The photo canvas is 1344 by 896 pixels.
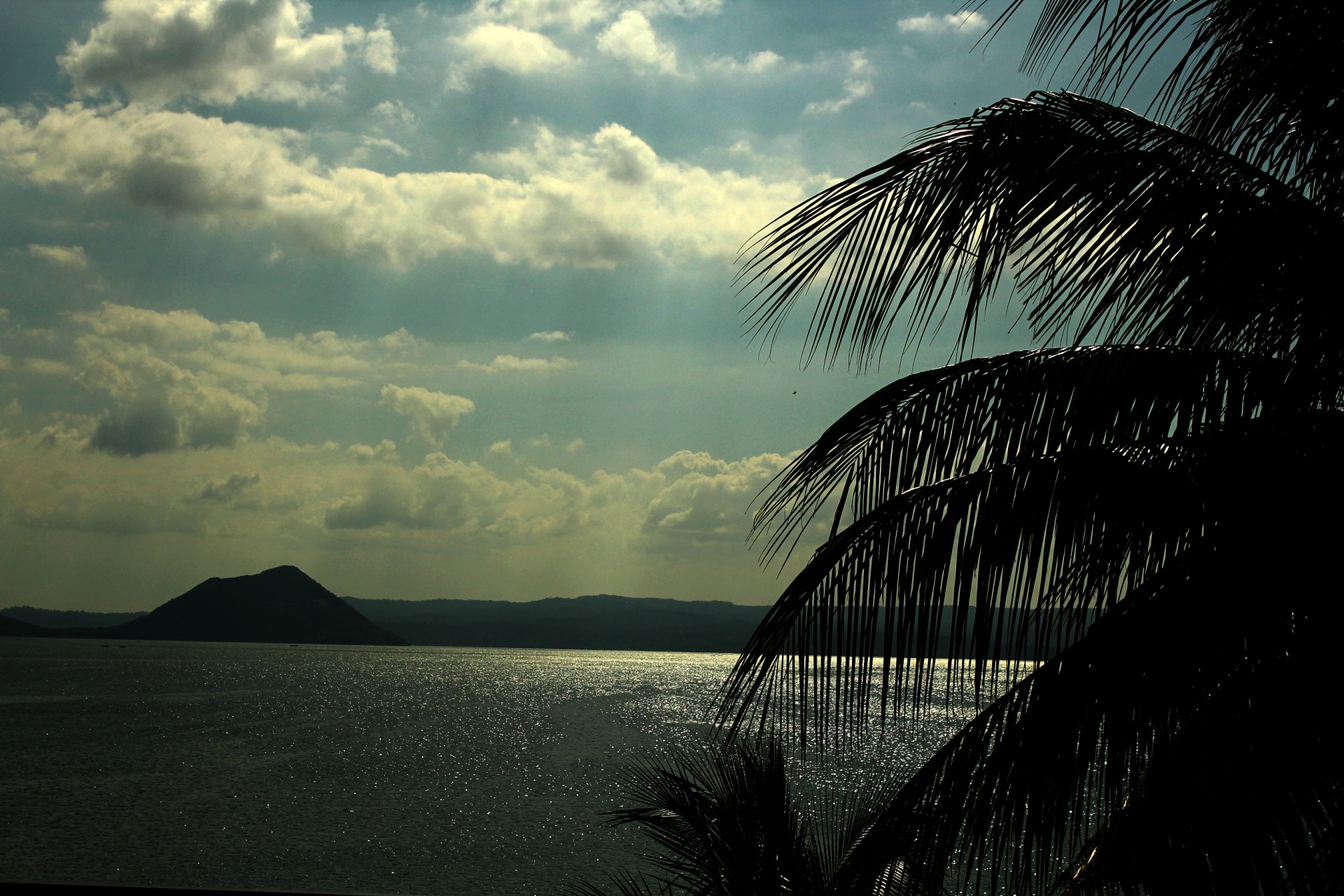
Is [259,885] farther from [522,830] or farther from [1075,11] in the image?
[1075,11]

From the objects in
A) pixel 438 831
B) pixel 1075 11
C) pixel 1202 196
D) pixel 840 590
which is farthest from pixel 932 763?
pixel 438 831

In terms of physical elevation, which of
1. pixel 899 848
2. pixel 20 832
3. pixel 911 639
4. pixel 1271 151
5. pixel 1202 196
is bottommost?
pixel 20 832

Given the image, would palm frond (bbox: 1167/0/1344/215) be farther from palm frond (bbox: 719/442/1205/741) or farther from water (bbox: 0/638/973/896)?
water (bbox: 0/638/973/896)

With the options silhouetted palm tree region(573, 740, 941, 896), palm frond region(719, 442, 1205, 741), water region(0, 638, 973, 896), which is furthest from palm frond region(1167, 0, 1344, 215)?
water region(0, 638, 973, 896)

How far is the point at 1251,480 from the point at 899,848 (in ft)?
4.79

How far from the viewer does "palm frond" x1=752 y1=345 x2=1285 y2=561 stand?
3094 millimetres

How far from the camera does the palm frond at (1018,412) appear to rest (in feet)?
10.2

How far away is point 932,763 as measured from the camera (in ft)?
10.3

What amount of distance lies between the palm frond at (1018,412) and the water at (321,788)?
23.3 ft

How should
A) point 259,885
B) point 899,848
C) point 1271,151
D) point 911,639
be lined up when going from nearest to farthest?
1. point 899,848
2. point 911,639
3. point 1271,151
4. point 259,885

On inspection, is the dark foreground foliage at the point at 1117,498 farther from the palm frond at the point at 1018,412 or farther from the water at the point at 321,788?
the water at the point at 321,788

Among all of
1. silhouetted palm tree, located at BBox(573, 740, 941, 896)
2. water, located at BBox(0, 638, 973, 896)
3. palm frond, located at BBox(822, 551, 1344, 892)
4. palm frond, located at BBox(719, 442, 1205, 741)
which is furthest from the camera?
water, located at BBox(0, 638, 973, 896)

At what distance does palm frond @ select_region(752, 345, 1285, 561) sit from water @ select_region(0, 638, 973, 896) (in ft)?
23.3

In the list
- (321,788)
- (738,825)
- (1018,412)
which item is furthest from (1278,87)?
(321,788)
